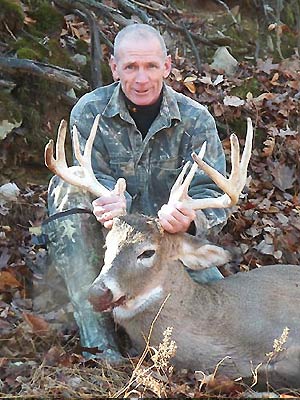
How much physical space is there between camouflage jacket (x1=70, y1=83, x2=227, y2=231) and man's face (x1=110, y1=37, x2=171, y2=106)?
110 millimetres

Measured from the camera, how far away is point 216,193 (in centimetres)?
509

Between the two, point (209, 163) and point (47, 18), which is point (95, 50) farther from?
point (209, 163)

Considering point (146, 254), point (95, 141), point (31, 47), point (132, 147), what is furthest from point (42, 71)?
point (146, 254)

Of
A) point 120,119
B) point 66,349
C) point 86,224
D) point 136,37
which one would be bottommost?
point 66,349

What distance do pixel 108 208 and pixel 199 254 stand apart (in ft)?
1.91

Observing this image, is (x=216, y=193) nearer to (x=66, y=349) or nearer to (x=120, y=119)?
(x=120, y=119)

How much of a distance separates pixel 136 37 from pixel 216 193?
1.16 metres

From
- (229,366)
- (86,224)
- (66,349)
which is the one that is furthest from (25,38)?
(229,366)

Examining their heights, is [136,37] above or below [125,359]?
above

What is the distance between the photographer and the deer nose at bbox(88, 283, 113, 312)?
4293mm

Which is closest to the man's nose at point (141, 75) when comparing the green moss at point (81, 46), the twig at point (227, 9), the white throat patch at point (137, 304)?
the white throat patch at point (137, 304)

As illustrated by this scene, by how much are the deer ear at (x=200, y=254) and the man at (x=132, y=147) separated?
34cm

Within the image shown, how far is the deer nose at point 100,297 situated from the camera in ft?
14.1

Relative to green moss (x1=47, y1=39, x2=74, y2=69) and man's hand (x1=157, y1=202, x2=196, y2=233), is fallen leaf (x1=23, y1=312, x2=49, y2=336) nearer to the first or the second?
man's hand (x1=157, y1=202, x2=196, y2=233)
